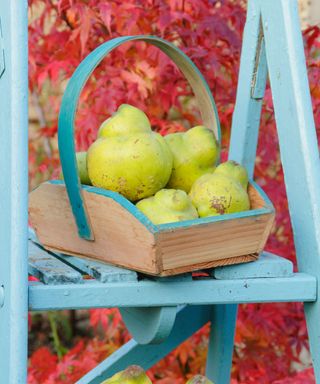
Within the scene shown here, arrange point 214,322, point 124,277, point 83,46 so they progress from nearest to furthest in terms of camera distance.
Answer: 1. point 124,277
2. point 214,322
3. point 83,46

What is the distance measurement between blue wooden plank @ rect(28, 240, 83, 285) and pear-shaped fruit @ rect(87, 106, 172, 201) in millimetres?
139

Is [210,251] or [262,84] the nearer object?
[210,251]

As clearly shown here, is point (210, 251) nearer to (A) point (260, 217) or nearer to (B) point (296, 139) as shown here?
(A) point (260, 217)

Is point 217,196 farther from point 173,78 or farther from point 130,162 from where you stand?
point 173,78

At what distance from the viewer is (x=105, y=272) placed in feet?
3.43

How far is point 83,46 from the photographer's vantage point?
205cm

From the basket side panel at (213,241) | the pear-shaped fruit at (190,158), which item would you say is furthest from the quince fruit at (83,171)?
the basket side panel at (213,241)

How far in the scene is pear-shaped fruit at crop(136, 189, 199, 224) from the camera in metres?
1.04

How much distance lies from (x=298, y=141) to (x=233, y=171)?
114mm

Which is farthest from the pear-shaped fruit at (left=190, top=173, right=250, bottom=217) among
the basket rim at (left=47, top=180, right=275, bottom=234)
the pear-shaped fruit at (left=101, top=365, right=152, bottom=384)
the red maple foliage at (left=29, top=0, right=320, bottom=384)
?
the red maple foliage at (left=29, top=0, right=320, bottom=384)

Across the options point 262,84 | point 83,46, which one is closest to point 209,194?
point 262,84

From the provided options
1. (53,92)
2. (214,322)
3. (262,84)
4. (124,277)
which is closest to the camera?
(124,277)

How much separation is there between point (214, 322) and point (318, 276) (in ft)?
1.43

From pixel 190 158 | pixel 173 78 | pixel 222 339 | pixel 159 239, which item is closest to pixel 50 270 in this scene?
pixel 159 239
